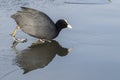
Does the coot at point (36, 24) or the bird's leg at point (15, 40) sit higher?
the coot at point (36, 24)

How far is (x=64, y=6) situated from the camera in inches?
418

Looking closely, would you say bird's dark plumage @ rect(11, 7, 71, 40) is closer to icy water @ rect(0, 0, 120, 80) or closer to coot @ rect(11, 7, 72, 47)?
coot @ rect(11, 7, 72, 47)

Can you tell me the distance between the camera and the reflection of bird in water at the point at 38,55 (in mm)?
7309

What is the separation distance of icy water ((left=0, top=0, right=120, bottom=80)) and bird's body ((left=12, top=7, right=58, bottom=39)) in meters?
0.19

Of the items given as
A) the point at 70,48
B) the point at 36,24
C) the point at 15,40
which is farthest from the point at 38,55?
the point at 36,24

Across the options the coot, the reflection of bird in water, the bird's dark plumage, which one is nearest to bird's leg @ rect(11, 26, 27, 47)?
the coot

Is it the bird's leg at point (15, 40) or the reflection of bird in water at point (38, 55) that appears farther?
the bird's leg at point (15, 40)

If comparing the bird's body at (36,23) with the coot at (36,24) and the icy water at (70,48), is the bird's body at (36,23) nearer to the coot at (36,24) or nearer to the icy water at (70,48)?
the coot at (36,24)

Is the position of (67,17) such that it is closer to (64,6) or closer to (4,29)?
(64,6)

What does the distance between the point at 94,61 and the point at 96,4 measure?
3583 mm

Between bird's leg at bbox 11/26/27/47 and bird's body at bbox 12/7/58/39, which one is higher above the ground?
bird's body at bbox 12/7/58/39

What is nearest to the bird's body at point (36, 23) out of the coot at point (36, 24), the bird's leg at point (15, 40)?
the coot at point (36, 24)

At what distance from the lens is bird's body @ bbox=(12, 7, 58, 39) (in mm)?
8734

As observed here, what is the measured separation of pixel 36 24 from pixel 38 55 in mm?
1073
